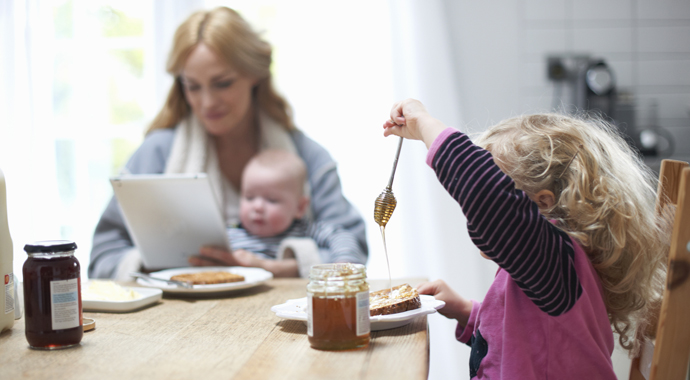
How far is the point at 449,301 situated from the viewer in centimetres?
101

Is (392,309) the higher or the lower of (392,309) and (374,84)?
the lower

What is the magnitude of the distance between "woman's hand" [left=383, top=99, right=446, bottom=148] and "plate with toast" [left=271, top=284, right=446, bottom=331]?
0.79 feet

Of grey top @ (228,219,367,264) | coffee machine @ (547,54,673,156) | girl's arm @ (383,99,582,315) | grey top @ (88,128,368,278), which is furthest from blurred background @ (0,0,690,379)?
girl's arm @ (383,99,582,315)

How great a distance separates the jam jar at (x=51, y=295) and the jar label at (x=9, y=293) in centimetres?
13

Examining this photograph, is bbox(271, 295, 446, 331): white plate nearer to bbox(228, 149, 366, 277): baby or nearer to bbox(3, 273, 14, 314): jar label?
bbox(3, 273, 14, 314): jar label

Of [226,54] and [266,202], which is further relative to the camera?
[226,54]

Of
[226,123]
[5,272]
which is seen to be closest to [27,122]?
[226,123]

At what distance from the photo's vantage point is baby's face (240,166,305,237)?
1894mm

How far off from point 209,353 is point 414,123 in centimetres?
47

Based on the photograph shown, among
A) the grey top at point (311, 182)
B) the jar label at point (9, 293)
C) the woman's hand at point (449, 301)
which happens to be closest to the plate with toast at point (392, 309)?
the woman's hand at point (449, 301)

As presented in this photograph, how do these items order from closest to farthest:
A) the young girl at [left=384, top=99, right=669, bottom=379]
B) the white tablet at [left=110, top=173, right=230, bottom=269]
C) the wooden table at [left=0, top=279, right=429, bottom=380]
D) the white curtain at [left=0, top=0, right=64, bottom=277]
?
1. the wooden table at [left=0, top=279, right=429, bottom=380]
2. the young girl at [left=384, top=99, right=669, bottom=379]
3. the white tablet at [left=110, top=173, right=230, bottom=269]
4. the white curtain at [left=0, top=0, right=64, bottom=277]

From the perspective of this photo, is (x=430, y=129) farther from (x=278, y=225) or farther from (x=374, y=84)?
(x=374, y=84)

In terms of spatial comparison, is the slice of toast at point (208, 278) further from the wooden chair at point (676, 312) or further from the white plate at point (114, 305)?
the wooden chair at point (676, 312)

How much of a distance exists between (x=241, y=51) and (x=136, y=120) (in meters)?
0.72
